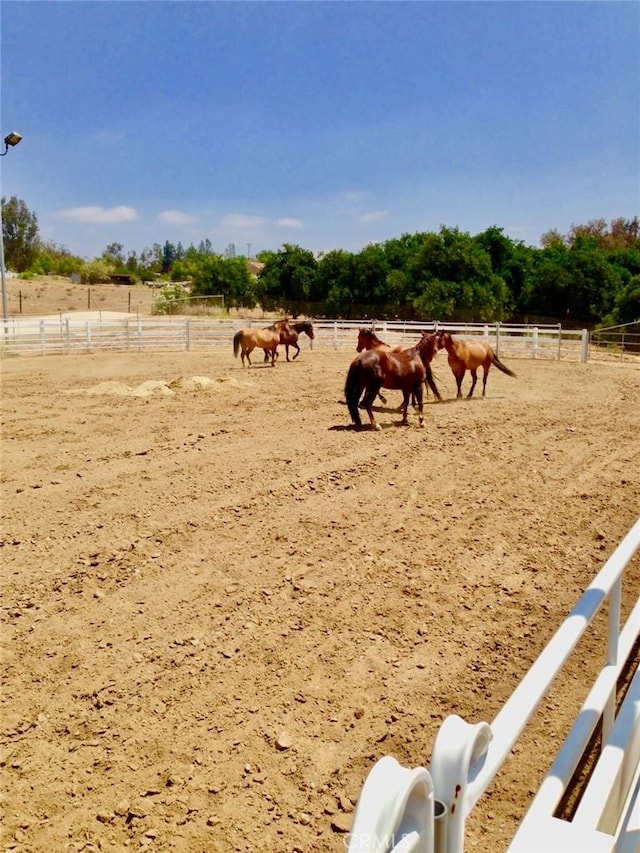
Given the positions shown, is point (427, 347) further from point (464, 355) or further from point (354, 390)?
point (354, 390)

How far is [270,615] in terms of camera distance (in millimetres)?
4078

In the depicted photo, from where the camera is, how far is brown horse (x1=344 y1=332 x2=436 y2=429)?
903cm

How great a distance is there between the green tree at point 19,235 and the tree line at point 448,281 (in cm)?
3065

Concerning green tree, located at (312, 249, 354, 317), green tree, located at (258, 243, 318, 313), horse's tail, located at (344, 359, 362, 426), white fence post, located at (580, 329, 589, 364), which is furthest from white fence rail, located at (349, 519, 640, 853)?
green tree, located at (258, 243, 318, 313)

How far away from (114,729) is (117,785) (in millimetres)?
359

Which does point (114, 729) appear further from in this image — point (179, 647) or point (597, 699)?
point (597, 699)

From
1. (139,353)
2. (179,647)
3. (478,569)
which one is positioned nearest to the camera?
(179,647)

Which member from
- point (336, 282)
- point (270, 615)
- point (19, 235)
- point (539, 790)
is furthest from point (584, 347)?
point (19, 235)

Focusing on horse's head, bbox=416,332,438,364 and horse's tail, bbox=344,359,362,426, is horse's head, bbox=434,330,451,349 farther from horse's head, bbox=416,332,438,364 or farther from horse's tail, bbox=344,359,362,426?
horse's tail, bbox=344,359,362,426

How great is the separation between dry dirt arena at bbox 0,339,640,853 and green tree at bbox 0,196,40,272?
72686mm

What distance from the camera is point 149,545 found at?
5.05 metres

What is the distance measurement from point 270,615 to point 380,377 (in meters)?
5.60

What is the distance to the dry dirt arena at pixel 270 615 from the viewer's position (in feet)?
9.04

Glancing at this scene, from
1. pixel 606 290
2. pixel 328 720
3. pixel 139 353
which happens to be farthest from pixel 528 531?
pixel 606 290
